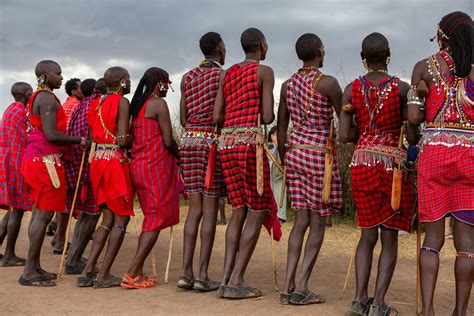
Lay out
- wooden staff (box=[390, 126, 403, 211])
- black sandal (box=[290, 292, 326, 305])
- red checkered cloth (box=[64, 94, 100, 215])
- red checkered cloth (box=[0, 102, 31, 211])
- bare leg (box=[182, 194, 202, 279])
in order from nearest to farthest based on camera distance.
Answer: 1. wooden staff (box=[390, 126, 403, 211])
2. black sandal (box=[290, 292, 326, 305])
3. bare leg (box=[182, 194, 202, 279])
4. red checkered cloth (box=[64, 94, 100, 215])
5. red checkered cloth (box=[0, 102, 31, 211])

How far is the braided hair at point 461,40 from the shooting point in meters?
4.27

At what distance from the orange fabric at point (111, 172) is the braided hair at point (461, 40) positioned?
3239 millimetres

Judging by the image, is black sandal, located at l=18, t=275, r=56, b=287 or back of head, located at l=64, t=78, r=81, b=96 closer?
black sandal, located at l=18, t=275, r=56, b=287

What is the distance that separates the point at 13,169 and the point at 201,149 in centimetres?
286

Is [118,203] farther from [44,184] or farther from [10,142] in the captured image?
[10,142]

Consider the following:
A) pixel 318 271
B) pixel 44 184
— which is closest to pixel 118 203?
pixel 44 184

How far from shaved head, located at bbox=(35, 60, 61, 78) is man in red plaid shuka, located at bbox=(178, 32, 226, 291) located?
1481 millimetres

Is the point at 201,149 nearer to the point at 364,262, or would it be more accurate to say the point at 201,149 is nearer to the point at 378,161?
the point at 378,161

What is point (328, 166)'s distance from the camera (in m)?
5.20

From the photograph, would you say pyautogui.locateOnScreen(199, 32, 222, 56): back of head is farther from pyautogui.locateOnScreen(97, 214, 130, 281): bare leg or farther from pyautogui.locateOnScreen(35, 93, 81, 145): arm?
pyautogui.locateOnScreen(97, 214, 130, 281): bare leg

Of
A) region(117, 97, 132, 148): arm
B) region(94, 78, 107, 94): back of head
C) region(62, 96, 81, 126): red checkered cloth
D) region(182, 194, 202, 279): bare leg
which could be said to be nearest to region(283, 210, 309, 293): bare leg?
region(182, 194, 202, 279): bare leg

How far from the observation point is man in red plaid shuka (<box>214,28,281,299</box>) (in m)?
5.44

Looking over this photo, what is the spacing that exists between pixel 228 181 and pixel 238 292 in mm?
1008

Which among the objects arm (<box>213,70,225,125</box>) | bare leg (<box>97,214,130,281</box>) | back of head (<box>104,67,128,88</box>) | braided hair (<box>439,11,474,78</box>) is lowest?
bare leg (<box>97,214,130,281</box>)
